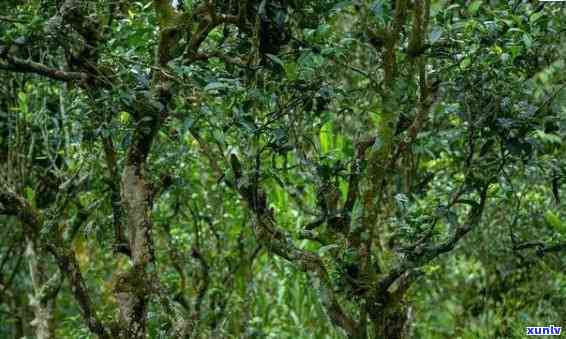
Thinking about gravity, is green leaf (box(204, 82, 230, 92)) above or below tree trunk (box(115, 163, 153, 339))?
above

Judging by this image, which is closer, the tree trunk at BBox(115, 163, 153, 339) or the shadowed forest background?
the shadowed forest background

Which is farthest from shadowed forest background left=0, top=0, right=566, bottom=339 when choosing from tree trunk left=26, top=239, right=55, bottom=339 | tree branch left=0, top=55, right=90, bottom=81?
tree trunk left=26, top=239, right=55, bottom=339

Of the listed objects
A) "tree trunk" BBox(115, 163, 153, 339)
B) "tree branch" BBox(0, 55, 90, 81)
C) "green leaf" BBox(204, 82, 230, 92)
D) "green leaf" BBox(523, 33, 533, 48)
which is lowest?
"tree trunk" BBox(115, 163, 153, 339)

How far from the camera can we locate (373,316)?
10.3ft

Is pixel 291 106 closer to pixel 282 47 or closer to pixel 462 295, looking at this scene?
pixel 282 47

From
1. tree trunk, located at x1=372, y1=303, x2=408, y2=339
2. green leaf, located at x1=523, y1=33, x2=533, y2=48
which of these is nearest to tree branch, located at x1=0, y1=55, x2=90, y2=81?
tree trunk, located at x1=372, y1=303, x2=408, y2=339

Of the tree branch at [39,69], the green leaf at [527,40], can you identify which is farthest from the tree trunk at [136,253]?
the green leaf at [527,40]

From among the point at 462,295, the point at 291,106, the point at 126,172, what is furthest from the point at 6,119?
the point at 462,295

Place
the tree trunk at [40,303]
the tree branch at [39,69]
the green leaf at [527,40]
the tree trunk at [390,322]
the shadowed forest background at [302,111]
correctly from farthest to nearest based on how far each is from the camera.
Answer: the tree trunk at [40,303] → the tree trunk at [390,322] → the tree branch at [39,69] → the shadowed forest background at [302,111] → the green leaf at [527,40]

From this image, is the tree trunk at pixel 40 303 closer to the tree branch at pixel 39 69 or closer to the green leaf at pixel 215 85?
the tree branch at pixel 39 69

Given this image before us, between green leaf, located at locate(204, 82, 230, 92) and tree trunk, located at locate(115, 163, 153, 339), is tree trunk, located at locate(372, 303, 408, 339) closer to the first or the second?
tree trunk, located at locate(115, 163, 153, 339)

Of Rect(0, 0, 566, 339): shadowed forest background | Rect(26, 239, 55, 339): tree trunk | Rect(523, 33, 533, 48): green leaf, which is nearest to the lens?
Rect(523, 33, 533, 48): green leaf

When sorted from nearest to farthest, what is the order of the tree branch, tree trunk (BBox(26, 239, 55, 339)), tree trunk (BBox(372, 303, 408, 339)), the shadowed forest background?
the shadowed forest background → the tree branch → tree trunk (BBox(372, 303, 408, 339)) → tree trunk (BBox(26, 239, 55, 339))

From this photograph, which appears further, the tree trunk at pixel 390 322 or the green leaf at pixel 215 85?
the tree trunk at pixel 390 322
